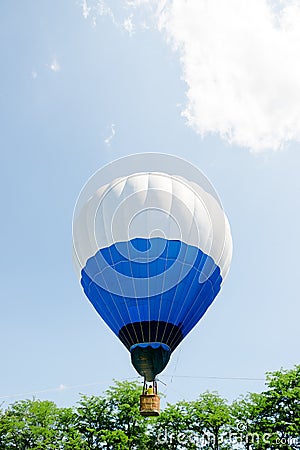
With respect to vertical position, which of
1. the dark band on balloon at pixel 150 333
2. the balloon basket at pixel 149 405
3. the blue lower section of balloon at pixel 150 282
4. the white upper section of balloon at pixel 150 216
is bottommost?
the balloon basket at pixel 149 405

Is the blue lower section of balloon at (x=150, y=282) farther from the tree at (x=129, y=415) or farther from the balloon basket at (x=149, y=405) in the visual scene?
the tree at (x=129, y=415)

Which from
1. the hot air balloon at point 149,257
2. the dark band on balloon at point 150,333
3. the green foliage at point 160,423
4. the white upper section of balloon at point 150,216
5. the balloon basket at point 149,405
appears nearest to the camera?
the balloon basket at point 149,405

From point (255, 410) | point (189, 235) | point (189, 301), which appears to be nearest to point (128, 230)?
point (189, 235)

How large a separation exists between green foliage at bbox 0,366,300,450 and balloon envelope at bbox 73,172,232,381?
12492 millimetres

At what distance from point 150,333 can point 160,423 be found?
600 inches

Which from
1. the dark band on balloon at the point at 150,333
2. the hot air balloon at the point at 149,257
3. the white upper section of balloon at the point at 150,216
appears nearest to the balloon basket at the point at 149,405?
the hot air balloon at the point at 149,257

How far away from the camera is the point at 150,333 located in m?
11.6

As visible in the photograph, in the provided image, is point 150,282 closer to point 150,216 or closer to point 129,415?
point 150,216

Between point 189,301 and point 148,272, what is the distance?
1.18m

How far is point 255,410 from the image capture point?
23375 mm

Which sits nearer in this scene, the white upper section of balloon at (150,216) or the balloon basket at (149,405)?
the balloon basket at (149,405)

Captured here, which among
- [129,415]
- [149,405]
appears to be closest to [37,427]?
[129,415]

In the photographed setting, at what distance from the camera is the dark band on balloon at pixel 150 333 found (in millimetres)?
11586

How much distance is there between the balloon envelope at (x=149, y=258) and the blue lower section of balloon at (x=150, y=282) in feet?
0.07
